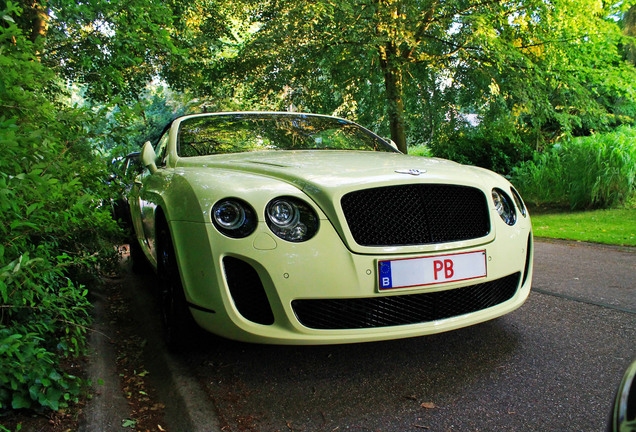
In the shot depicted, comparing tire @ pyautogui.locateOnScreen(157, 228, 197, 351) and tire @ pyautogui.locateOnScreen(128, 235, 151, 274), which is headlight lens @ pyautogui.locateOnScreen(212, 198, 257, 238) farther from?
tire @ pyautogui.locateOnScreen(128, 235, 151, 274)

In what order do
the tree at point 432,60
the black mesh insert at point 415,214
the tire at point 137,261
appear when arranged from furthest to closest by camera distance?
the tree at point 432,60, the tire at point 137,261, the black mesh insert at point 415,214

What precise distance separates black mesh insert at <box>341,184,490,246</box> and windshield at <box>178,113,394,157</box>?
1.39 meters

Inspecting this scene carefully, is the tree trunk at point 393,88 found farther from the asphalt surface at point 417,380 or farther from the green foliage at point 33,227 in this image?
the green foliage at point 33,227

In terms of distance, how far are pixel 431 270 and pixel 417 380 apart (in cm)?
54

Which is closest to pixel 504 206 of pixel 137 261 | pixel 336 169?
pixel 336 169

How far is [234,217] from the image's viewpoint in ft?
7.55

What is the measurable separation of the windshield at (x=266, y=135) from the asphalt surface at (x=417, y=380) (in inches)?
52.7

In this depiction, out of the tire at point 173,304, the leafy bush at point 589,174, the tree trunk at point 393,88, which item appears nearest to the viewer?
the tire at point 173,304

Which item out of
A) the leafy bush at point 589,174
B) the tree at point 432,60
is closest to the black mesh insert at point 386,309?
the tree at point 432,60

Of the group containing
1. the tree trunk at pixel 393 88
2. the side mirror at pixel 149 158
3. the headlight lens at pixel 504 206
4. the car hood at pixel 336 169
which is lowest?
the headlight lens at pixel 504 206

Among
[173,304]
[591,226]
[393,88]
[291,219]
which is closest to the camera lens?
[291,219]

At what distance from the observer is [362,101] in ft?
42.4

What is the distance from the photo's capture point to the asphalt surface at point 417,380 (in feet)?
6.85

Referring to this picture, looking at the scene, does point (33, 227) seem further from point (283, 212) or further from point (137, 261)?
point (137, 261)
